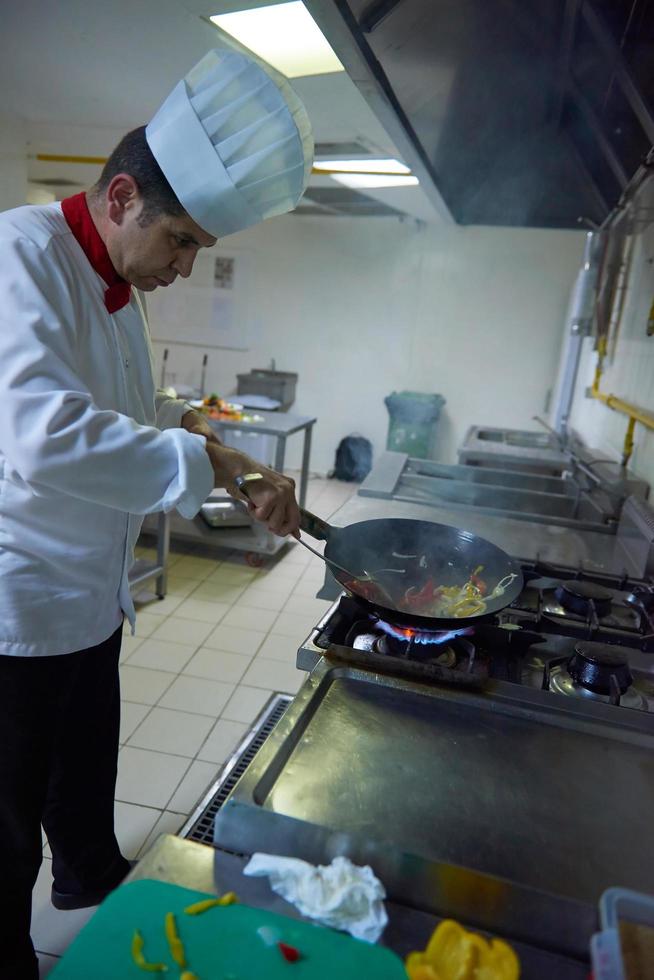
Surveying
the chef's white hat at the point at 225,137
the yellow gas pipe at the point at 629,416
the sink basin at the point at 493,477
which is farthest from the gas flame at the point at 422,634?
the sink basin at the point at 493,477

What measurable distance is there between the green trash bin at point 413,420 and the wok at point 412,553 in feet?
14.3

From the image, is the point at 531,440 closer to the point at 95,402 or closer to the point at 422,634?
the point at 422,634

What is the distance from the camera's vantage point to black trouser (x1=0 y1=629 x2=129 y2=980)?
116 centimetres

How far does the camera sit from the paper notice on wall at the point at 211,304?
6.29 metres

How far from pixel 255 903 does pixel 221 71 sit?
118cm

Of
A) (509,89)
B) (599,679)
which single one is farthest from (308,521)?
(509,89)

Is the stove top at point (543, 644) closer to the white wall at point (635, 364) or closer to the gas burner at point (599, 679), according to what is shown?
the gas burner at point (599, 679)

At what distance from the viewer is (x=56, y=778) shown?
1416mm

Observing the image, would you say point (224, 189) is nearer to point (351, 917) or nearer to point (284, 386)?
point (351, 917)

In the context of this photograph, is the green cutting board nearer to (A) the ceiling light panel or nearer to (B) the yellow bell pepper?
(B) the yellow bell pepper

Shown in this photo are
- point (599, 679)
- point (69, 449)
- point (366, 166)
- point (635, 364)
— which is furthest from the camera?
point (366, 166)

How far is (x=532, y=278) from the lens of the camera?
552 centimetres

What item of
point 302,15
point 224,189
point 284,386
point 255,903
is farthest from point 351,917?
point 284,386

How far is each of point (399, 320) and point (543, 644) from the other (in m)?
5.17
